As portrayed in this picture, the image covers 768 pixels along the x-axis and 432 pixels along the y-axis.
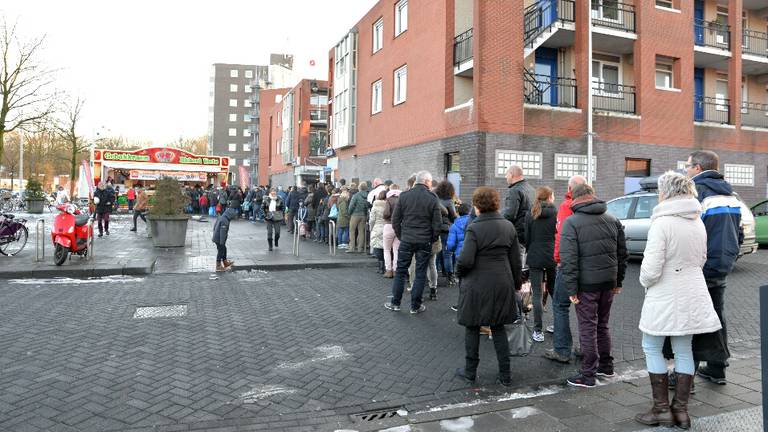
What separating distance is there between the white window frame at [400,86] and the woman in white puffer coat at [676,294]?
1815 centimetres

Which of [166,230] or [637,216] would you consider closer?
[637,216]

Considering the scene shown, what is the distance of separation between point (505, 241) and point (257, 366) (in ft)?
8.54

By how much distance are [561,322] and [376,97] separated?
20879 mm

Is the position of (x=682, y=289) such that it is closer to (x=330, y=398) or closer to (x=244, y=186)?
(x=330, y=398)

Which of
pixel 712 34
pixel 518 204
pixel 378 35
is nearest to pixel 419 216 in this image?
pixel 518 204

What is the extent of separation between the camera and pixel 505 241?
4641mm

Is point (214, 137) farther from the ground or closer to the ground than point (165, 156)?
farther from the ground

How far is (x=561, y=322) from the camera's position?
5.20 meters

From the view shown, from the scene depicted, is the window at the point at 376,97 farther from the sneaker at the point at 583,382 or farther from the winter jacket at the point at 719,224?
the sneaker at the point at 583,382

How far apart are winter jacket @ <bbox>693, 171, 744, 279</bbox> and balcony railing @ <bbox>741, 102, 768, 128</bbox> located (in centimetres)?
2240

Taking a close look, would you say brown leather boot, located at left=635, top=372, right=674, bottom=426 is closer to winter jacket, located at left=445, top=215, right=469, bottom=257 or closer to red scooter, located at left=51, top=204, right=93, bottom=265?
winter jacket, located at left=445, top=215, right=469, bottom=257

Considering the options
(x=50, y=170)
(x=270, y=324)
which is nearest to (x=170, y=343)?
(x=270, y=324)

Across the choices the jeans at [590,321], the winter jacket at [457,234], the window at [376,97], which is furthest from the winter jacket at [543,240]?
the window at [376,97]

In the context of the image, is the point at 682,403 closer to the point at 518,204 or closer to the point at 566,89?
the point at 518,204
